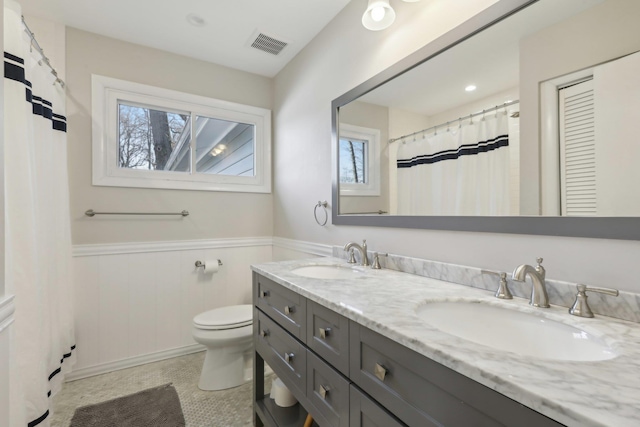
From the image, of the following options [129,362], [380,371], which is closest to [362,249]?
[380,371]

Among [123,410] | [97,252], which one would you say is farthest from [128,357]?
[97,252]

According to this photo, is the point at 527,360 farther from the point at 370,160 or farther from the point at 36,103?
the point at 36,103

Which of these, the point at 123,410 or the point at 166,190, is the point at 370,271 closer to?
the point at 123,410

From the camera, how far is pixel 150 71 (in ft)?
7.59

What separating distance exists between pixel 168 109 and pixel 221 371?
82.6 inches

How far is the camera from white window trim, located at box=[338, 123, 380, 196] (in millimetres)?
1621

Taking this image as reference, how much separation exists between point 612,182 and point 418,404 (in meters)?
0.80

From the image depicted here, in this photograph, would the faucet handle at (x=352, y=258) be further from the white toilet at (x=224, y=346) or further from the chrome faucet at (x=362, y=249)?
the white toilet at (x=224, y=346)

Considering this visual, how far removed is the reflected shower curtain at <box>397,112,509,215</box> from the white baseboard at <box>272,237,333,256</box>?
2.31 ft

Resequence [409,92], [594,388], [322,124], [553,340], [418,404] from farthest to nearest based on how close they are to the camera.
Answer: [322,124] < [409,92] < [553,340] < [418,404] < [594,388]

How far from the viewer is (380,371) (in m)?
0.75

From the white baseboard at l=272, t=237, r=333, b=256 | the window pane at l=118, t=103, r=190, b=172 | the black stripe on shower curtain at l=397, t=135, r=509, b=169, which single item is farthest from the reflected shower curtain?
the window pane at l=118, t=103, r=190, b=172

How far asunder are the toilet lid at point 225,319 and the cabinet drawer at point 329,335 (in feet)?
3.26


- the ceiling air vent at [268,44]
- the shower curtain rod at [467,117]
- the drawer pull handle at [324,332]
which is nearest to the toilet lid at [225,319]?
the drawer pull handle at [324,332]
